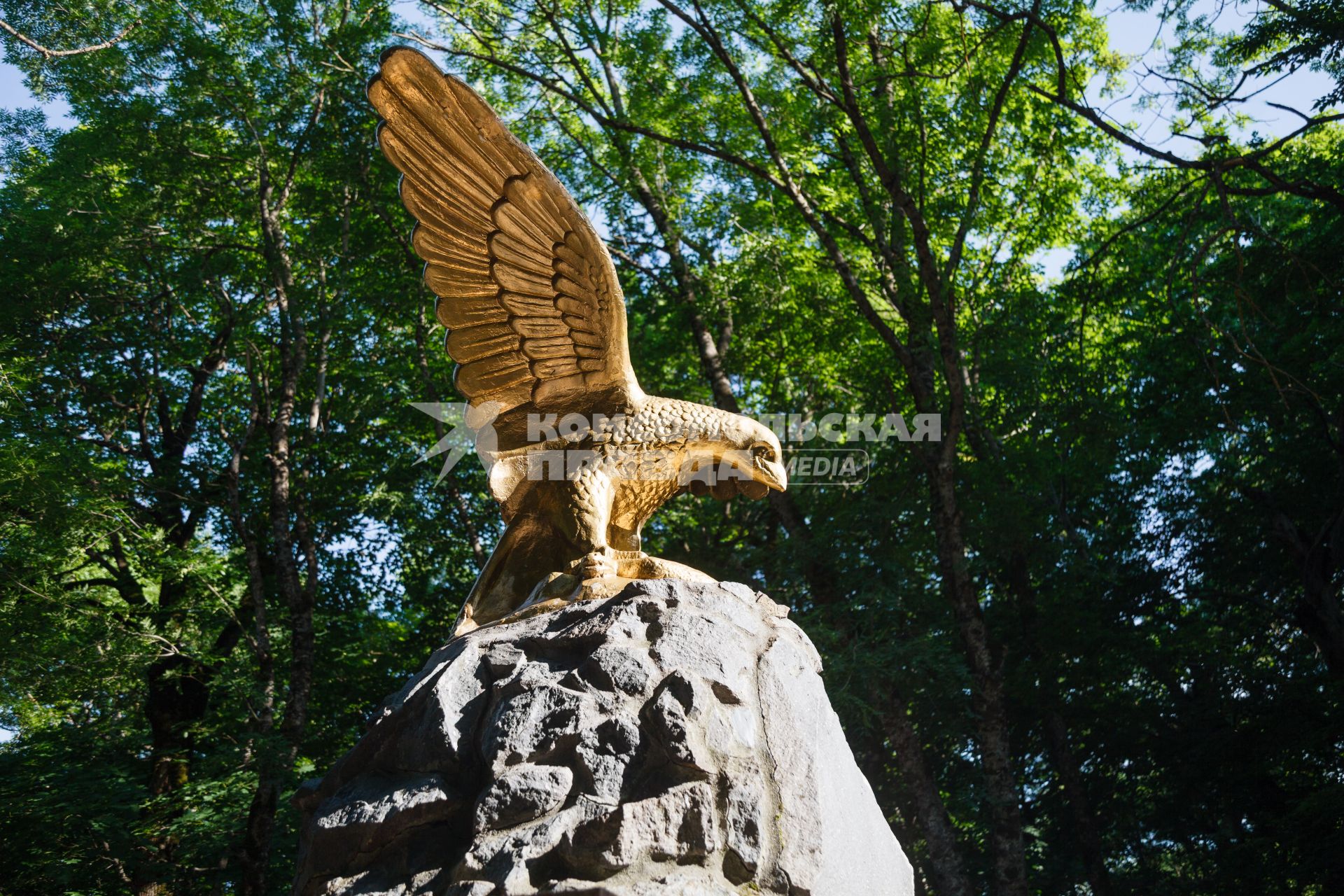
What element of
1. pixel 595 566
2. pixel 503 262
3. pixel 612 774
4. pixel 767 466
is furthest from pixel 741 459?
pixel 612 774

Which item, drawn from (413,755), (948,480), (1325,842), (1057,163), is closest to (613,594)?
(413,755)

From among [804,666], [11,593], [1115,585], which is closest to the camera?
[804,666]

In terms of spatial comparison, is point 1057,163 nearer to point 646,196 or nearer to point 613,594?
point 646,196

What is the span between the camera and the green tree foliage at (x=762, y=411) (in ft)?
30.5

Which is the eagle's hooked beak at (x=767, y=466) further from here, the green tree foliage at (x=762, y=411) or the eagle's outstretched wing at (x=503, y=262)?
the green tree foliage at (x=762, y=411)

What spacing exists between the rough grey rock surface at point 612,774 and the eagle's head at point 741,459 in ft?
3.07

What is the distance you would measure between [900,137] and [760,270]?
1932 mm

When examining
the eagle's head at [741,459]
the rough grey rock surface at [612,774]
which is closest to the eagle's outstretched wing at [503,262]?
the eagle's head at [741,459]

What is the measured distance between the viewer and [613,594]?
4152 millimetres

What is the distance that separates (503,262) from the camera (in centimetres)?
473

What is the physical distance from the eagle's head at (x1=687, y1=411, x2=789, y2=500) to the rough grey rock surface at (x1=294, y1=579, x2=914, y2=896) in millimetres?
936

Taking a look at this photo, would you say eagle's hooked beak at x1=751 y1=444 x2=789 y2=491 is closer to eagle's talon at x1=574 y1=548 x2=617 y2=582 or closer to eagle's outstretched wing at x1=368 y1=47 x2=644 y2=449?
eagle's outstretched wing at x1=368 y1=47 x2=644 y2=449

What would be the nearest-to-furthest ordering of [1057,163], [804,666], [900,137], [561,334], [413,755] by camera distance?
[413,755], [804,666], [561,334], [900,137], [1057,163]

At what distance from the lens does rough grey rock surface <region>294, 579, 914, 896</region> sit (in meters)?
3.17
